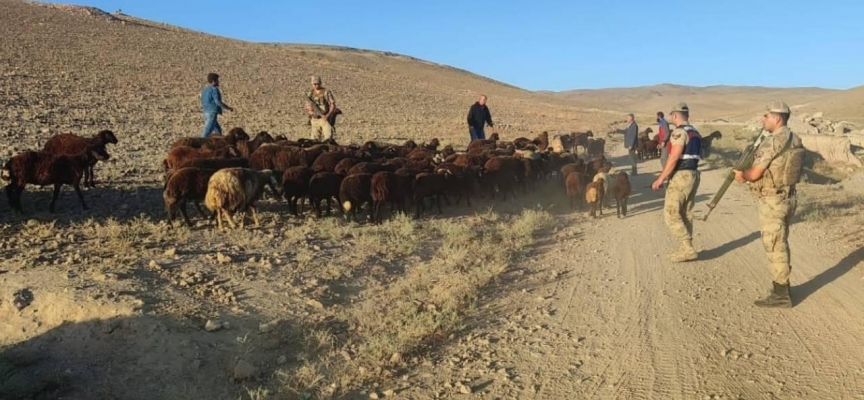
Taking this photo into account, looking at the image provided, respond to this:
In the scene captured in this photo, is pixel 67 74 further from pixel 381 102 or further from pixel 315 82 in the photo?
pixel 315 82

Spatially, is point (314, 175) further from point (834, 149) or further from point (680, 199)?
point (834, 149)

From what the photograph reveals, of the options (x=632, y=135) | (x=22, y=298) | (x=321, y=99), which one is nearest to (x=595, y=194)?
(x=632, y=135)

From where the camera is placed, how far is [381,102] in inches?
1679

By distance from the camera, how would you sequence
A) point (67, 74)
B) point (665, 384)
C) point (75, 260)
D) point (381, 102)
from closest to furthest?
point (665, 384)
point (75, 260)
point (67, 74)
point (381, 102)

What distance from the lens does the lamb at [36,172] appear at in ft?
29.9

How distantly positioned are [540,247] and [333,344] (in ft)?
14.4

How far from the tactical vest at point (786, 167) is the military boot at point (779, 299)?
958 mm

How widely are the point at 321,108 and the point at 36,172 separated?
6871mm

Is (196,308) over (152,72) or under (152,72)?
under

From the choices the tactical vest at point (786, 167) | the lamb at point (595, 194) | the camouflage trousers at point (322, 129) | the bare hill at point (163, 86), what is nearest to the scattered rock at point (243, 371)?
the tactical vest at point (786, 167)

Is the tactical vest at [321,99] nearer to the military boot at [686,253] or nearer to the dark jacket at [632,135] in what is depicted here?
the dark jacket at [632,135]

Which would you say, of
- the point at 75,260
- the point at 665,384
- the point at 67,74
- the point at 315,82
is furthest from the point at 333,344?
the point at 67,74

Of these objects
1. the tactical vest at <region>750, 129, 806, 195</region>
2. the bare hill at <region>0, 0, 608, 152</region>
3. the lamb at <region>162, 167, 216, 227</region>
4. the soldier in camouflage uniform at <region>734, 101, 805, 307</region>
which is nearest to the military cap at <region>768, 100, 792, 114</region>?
the soldier in camouflage uniform at <region>734, 101, 805, 307</region>

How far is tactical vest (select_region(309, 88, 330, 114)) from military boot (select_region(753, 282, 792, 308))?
10.6 m
